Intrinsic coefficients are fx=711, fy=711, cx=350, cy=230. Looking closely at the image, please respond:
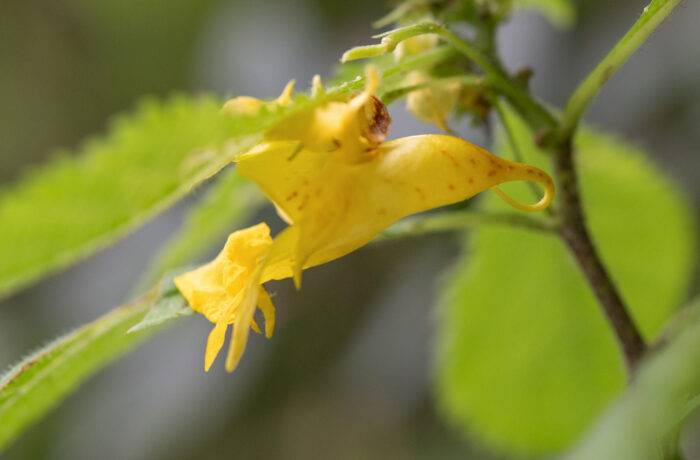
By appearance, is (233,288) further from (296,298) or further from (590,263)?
(296,298)

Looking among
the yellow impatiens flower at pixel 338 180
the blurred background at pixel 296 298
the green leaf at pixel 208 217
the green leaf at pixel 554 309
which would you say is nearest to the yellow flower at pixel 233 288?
the yellow impatiens flower at pixel 338 180

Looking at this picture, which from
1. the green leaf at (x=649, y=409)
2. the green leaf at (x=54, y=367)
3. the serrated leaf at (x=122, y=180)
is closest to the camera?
the green leaf at (x=649, y=409)

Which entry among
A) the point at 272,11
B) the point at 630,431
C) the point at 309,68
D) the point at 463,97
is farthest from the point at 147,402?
the point at 630,431

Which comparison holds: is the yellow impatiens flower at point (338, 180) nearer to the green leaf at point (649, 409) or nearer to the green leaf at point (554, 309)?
the green leaf at point (649, 409)

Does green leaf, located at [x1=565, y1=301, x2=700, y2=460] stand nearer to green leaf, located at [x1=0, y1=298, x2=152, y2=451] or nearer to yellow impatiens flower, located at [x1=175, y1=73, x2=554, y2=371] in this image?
yellow impatiens flower, located at [x1=175, y1=73, x2=554, y2=371]

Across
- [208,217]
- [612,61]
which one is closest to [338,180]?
[612,61]

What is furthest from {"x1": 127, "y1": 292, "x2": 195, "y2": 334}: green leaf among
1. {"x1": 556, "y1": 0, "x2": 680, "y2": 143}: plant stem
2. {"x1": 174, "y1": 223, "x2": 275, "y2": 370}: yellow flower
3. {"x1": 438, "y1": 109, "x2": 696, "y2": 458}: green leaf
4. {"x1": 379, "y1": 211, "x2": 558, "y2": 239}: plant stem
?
{"x1": 438, "y1": 109, "x2": 696, "y2": 458}: green leaf

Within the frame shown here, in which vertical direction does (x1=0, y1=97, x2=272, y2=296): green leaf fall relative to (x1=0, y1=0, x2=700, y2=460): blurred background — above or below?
above
